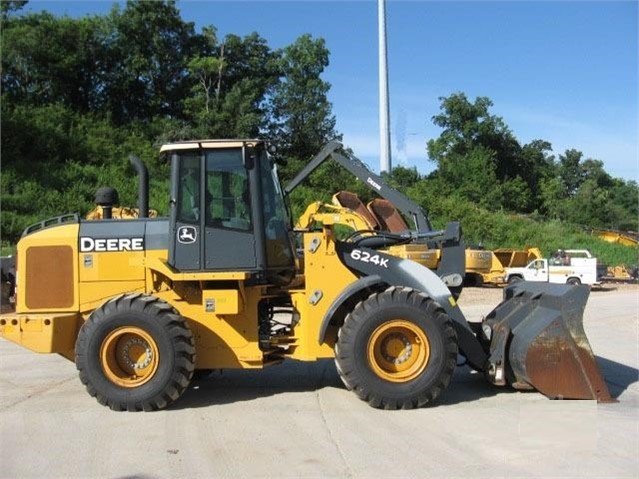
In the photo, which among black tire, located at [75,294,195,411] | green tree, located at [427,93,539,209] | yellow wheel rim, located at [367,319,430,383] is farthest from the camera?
green tree, located at [427,93,539,209]

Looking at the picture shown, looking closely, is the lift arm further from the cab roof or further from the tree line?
the tree line

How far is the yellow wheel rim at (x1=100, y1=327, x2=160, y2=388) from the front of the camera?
22.8ft

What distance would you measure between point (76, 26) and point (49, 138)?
980 cm

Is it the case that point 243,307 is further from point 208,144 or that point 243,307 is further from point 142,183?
point 142,183

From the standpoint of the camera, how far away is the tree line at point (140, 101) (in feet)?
109

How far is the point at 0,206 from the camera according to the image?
87.6 feet

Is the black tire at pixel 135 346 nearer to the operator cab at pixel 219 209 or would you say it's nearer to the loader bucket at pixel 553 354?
the operator cab at pixel 219 209

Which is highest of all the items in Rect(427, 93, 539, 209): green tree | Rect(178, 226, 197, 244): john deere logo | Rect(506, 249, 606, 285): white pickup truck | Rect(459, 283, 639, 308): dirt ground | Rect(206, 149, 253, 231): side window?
Rect(427, 93, 539, 209): green tree

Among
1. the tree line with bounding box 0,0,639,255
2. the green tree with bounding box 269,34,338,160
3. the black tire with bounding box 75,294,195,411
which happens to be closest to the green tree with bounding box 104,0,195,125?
the tree line with bounding box 0,0,639,255

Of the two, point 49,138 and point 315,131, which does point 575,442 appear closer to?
point 49,138

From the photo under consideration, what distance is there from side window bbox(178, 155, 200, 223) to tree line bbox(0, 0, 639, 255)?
23.2m

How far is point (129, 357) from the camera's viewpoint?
7.07 metres

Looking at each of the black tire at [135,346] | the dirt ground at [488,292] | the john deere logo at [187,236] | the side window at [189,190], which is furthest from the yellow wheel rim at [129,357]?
the dirt ground at [488,292]

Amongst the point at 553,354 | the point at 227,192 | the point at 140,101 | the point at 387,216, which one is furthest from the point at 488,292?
the point at 140,101
